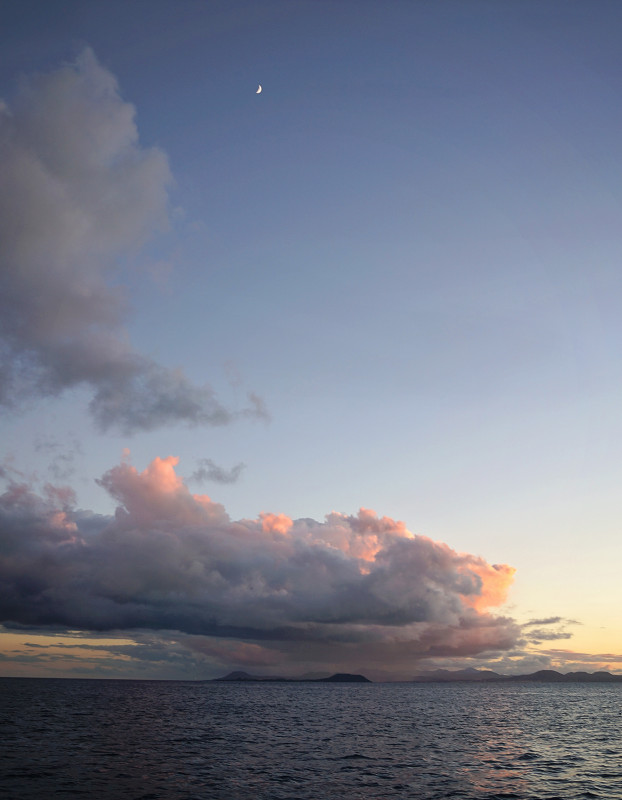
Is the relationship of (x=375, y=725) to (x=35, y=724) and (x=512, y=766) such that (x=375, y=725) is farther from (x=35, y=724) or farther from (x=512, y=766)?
(x=35, y=724)

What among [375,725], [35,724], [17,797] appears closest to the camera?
[17,797]

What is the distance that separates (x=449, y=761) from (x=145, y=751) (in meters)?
35.2

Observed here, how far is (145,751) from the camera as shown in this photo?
65.7 metres

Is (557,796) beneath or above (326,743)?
above

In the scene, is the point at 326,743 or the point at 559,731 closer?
the point at 326,743

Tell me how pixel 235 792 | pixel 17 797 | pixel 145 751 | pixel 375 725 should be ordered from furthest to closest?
pixel 375 725
pixel 145 751
pixel 235 792
pixel 17 797

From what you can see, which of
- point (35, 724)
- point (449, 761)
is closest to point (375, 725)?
point (449, 761)

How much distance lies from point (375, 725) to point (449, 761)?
49.4 metres

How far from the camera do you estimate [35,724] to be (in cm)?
9619

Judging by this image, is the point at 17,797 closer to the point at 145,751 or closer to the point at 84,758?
the point at 84,758

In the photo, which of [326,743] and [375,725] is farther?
[375,725]

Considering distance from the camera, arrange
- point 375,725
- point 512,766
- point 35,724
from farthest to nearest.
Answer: point 375,725, point 35,724, point 512,766

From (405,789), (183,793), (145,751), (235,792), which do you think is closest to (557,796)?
(405,789)

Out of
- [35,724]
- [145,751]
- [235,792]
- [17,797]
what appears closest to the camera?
[17,797]
